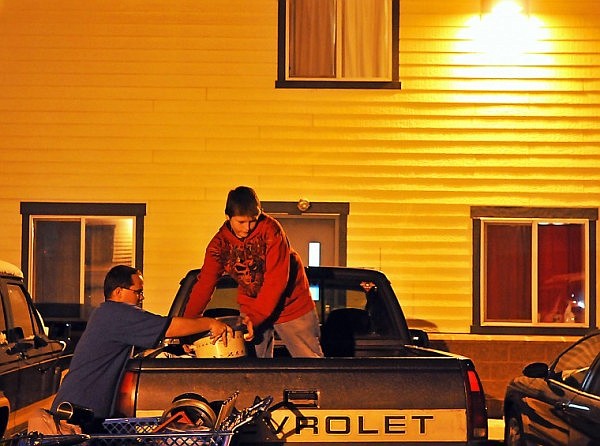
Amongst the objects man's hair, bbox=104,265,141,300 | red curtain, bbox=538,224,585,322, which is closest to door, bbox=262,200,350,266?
red curtain, bbox=538,224,585,322

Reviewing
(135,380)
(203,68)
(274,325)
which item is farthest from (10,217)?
(135,380)

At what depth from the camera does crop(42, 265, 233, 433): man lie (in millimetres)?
6160

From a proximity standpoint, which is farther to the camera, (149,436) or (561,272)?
(561,272)

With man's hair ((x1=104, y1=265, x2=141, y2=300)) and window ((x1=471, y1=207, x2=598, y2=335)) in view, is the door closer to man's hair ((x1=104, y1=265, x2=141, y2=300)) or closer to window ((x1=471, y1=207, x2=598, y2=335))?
window ((x1=471, y1=207, x2=598, y2=335))

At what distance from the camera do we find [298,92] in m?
14.4

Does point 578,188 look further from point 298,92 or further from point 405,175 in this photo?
point 298,92

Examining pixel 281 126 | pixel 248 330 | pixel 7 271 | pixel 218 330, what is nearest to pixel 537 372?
pixel 248 330

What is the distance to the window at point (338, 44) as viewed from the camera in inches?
568

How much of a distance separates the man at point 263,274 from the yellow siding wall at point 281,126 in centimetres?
687

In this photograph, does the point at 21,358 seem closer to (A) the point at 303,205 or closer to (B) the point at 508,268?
(A) the point at 303,205

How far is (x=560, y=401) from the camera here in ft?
26.9

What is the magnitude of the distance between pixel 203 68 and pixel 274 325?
7494 mm

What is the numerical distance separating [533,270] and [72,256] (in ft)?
18.4

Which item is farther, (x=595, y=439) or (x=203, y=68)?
(x=203, y=68)
